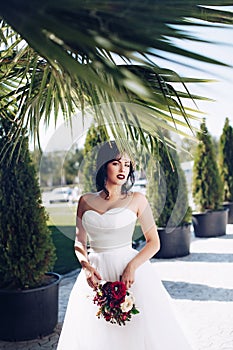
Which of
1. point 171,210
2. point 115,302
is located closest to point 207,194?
point 171,210

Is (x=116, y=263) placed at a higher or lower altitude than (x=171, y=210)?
higher

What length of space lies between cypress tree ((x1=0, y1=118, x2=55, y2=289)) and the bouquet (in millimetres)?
1261

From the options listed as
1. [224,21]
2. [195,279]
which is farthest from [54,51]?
[195,279]

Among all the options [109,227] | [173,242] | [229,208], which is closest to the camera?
[109,227]

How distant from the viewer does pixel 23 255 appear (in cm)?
343

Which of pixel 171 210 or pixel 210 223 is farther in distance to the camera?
pixel 210 223

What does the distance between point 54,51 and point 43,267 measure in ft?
9.16

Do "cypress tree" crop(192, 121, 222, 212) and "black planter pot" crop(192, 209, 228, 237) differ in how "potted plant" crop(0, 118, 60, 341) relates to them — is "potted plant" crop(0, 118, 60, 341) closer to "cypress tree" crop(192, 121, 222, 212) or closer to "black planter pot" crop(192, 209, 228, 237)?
"black planter pot" crop(192, 209, 228, 237)

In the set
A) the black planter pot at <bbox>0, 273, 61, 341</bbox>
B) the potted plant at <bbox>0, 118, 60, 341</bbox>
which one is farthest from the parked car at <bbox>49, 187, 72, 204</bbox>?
the black planter pot at <bbox>0, 273, 61, 341</bbox>

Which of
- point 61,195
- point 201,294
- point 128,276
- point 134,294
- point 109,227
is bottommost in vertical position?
point 201,294

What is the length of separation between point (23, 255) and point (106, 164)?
1.39m

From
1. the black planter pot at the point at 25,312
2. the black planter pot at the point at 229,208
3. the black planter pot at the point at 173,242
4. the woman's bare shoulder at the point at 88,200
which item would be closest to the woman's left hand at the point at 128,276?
the woman's bare shoulder at the point at 88,200

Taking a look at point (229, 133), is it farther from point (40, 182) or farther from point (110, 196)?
point (110, 196)

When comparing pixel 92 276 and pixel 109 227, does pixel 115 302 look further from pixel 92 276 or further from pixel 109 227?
pixel 109 227
